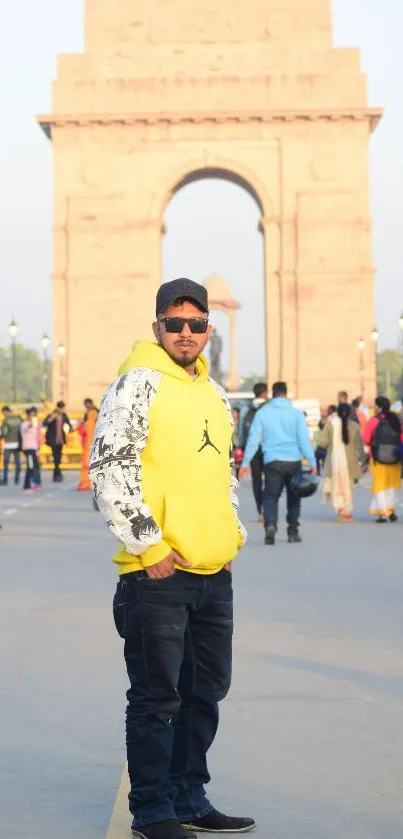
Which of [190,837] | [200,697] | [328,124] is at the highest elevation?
[328,124]

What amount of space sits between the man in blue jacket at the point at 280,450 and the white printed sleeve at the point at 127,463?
1109cm

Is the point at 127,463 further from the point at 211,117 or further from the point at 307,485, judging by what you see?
the point at 211,117

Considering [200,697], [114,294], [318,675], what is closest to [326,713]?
[318,675]

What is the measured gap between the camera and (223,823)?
5160mm

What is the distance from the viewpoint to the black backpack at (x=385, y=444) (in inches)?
802

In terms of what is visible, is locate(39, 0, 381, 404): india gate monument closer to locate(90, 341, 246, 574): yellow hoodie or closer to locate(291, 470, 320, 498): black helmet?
locate(291, 470, 320, 498): black helmet

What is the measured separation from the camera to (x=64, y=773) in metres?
5.90

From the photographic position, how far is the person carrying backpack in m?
20.3

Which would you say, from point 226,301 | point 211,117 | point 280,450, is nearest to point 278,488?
point 280,450

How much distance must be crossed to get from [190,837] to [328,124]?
48.1 metres

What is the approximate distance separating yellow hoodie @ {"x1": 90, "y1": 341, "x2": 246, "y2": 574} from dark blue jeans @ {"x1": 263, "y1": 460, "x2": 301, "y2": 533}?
36.5 ft

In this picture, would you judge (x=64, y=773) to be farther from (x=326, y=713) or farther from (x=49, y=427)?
(x=49, y=427)

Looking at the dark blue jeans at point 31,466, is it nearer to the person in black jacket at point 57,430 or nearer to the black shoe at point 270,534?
the person in black jacket at point 57,430

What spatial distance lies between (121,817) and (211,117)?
4726 centimetres
